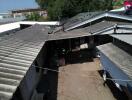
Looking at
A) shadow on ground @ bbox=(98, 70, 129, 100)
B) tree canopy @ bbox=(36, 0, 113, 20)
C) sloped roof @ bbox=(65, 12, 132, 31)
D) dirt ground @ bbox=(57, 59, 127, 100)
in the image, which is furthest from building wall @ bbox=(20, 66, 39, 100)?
tree canopy @ bbox=(36, 0, 113, 20)

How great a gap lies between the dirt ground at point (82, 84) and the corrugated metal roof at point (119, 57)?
239cm

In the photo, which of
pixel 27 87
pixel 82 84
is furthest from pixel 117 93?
pixel 27 87

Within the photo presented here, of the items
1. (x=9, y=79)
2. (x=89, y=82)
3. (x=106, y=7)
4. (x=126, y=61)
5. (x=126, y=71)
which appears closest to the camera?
(x=9, y=79)

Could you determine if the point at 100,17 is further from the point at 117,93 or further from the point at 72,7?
the point at 72,7

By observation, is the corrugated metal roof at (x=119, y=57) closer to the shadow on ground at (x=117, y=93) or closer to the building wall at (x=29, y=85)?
the shadow on ground at (x=117, y=93)

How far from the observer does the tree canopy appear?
46562mm

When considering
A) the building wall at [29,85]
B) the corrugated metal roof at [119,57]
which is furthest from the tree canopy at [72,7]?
the building wall at [29,85]

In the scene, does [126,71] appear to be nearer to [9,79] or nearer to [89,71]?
[9,79]

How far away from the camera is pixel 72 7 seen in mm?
47000

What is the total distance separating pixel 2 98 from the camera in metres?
5.78

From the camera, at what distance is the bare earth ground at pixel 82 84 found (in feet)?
47.9

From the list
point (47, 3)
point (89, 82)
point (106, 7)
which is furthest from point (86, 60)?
point (47, 3)

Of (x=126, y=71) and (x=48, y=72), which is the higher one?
(x=126, y=71)

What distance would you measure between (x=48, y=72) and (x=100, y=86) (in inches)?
206
